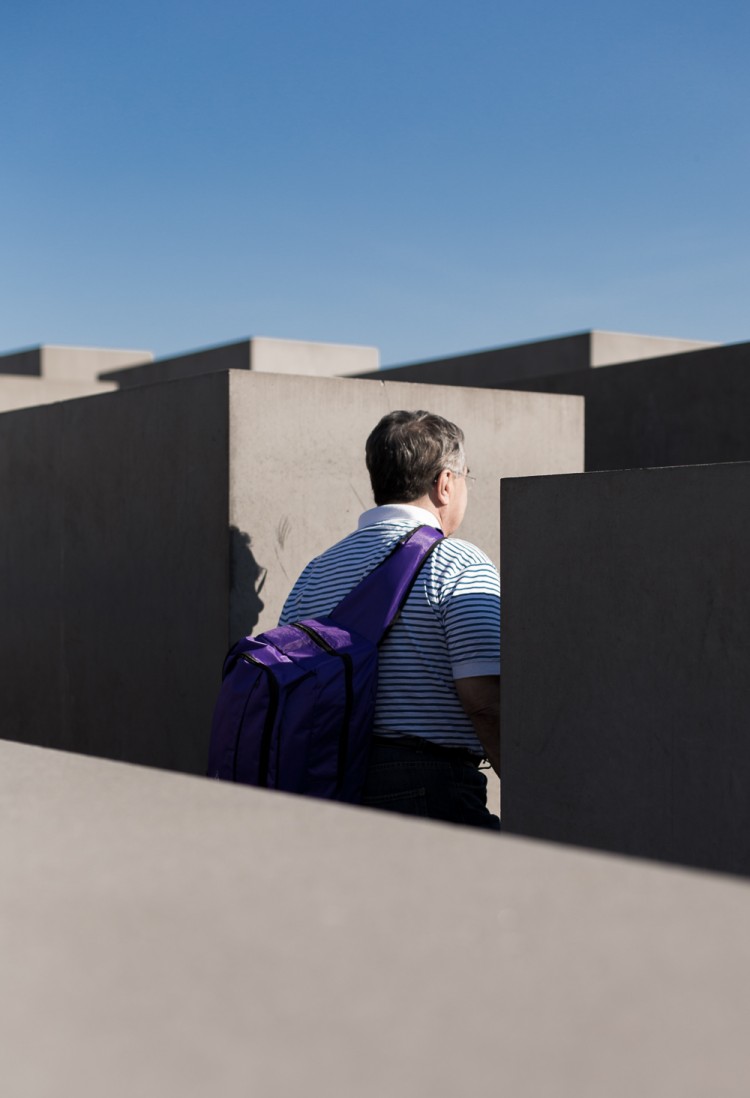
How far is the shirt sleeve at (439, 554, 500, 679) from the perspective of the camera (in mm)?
3010

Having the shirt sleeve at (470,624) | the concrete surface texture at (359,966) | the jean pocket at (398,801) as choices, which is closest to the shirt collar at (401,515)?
the shirt sleeve at (470,624)

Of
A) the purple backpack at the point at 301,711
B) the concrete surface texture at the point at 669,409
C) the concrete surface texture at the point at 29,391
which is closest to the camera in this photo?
the purple backpack at the point at 301,711

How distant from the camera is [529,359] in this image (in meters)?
18.5

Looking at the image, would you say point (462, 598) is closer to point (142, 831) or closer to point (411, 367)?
point (142, 831)

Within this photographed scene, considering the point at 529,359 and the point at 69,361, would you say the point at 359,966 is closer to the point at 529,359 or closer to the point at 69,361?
the point at 529,359

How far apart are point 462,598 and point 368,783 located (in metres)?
0.50

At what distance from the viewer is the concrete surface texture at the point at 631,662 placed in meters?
2.48

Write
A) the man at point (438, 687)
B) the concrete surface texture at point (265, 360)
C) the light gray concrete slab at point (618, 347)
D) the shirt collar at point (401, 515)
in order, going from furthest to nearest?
the concrete surface texture at point (265, 360) → the light gray concrete slab at point (618, 347) → the shirt collar at point (401, 515) → the man at point (438, 687)

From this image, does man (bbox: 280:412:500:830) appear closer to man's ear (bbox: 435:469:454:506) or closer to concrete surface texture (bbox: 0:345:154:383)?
man's ear (bbox: 435:469:454:506)

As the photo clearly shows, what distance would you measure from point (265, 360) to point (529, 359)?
5296 millimetres

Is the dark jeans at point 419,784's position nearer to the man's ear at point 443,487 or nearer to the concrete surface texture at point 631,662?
the concrete surface texture at point 631,662

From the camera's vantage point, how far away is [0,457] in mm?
5652

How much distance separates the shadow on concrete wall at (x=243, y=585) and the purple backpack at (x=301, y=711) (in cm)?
126

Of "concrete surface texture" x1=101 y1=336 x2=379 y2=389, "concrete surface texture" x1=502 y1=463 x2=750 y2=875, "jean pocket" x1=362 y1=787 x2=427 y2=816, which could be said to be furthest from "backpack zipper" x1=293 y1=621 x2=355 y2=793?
"concrete surface texture" x1=101 y1=336 x2=379 y2=389
